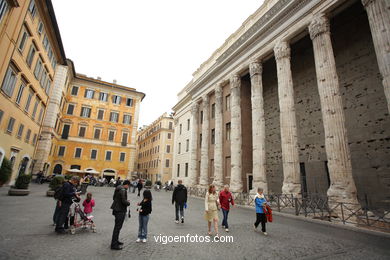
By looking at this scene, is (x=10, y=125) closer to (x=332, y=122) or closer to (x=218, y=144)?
(x=218, y=144)

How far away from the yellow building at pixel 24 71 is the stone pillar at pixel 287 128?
17.9 m

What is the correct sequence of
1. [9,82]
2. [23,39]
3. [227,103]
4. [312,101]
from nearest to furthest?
[9,82], [23,39], [312,101], [227,103]

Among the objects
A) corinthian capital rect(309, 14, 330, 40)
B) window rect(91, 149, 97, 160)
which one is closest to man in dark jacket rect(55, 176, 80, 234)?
corinthian capital rect(309, 14, 330, 40)

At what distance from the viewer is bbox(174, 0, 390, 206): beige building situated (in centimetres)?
1146

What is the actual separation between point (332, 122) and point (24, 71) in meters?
21.7

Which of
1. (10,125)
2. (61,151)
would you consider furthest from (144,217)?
(61,151)

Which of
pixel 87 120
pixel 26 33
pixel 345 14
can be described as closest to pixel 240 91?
pixel 345 14

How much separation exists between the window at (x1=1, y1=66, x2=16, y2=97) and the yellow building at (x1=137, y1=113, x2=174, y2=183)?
109 ft

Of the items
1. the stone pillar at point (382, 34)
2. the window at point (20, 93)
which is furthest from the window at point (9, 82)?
the stone pillar at point (382, 34)

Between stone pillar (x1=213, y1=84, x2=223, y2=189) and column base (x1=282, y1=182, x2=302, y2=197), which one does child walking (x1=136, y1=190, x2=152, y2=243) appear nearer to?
column base (x1=282, y1=182, x2=302, y2=197)

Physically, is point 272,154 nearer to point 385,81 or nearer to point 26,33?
point 385,81

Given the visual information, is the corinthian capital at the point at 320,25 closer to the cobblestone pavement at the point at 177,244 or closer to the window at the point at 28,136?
the cobblestone pavement at the point at 177,244

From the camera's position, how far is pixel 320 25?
1310cm

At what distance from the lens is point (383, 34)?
33.2ft
